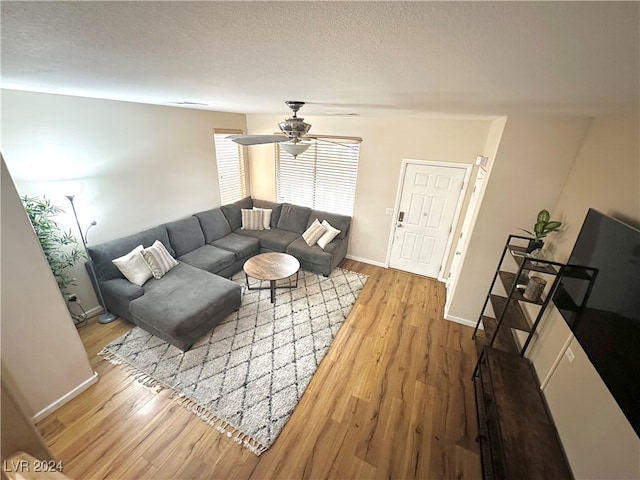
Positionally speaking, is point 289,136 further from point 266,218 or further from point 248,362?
point 266,218

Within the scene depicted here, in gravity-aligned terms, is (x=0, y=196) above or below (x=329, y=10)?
below

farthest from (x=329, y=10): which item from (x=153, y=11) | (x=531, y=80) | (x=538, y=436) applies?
(x=538, y=436)

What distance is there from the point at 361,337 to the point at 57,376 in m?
2.77

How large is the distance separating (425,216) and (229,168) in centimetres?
359

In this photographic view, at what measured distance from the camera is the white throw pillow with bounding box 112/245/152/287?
9.60 ft

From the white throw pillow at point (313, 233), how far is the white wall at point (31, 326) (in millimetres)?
2931

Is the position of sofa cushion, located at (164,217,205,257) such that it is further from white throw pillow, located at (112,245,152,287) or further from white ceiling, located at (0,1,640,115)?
white ceiling, located at (0,1,640,115)

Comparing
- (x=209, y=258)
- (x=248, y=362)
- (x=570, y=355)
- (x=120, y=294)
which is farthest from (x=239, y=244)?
(x=570, y=355)

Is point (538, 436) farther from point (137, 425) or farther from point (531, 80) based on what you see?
point (137, 425)

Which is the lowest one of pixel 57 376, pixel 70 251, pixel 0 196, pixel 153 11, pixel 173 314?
pixel 57 376

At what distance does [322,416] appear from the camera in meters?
2.13

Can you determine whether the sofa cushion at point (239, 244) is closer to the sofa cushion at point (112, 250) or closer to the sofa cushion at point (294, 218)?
the sofa cushion at point (294, 218)

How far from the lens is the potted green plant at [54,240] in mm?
2320

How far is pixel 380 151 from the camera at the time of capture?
156 inches
